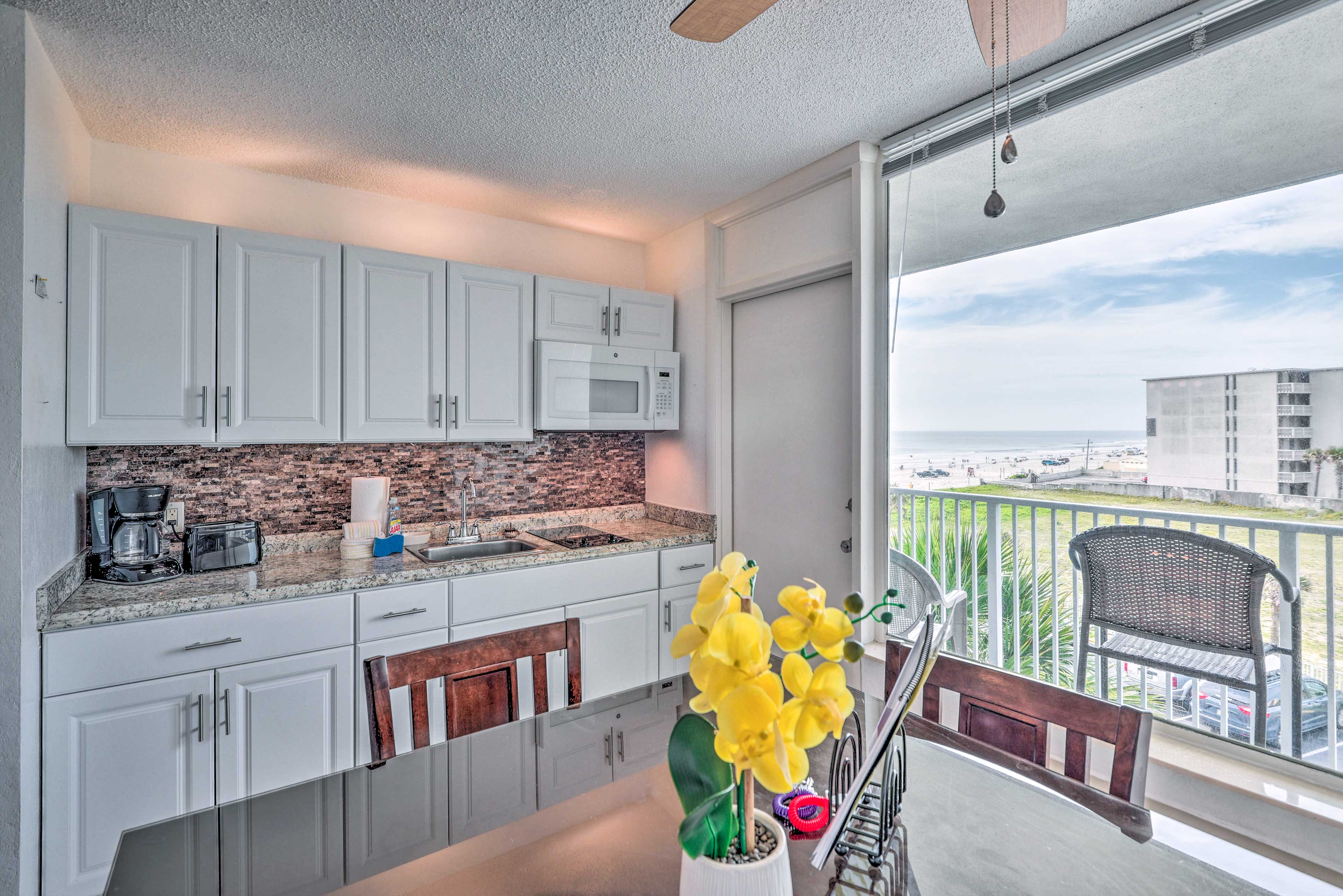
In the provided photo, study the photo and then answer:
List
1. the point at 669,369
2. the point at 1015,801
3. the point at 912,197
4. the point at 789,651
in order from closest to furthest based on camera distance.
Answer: the point at 789,651 → the point at 1015,801 → the point at 912,197 → the point at 669,369

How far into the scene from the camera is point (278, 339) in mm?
2416

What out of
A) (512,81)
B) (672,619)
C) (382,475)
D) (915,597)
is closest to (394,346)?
(382,475)

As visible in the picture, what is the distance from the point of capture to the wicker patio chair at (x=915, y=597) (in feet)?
7.63

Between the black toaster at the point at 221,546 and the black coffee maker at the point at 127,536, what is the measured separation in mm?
69

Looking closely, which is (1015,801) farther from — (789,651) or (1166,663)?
(1166,663)

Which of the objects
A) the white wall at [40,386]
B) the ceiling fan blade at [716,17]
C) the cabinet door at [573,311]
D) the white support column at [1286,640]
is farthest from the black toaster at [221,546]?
the white support column at [1286,640]

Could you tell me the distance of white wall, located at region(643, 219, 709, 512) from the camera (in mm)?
3277

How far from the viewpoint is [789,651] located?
0.69m

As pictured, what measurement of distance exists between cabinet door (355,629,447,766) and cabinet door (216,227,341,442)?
85 centimetres

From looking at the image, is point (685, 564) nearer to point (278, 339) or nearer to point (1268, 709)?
point (278, 339)

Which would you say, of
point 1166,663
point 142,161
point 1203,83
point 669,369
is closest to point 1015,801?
point 1166,663

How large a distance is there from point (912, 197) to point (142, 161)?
2969 mm

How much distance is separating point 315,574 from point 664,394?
5.97 ft

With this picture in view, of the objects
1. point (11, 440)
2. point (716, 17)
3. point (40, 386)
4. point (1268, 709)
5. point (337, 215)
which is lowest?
point (1268, 709)
